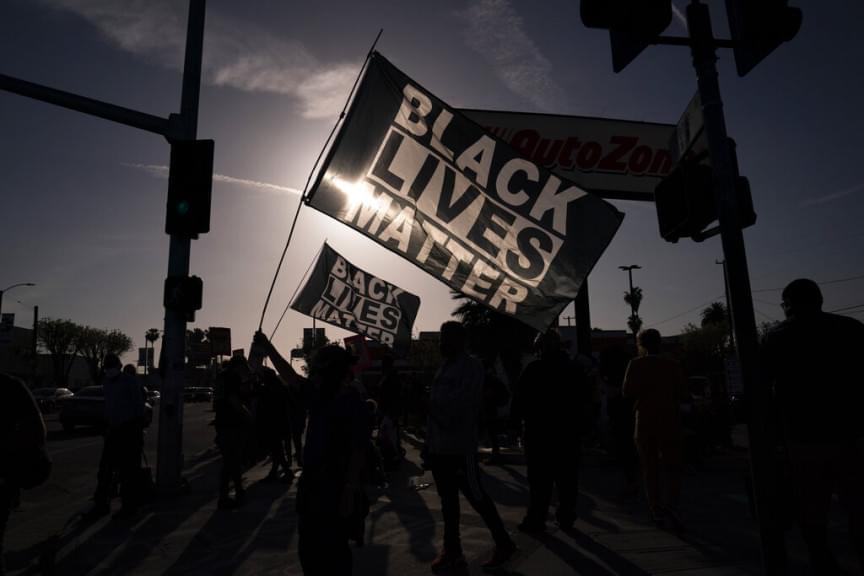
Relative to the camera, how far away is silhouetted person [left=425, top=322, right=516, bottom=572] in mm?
4477

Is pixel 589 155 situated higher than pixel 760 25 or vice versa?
pixel 589 155

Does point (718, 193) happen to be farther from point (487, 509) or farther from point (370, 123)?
point (370, 123)

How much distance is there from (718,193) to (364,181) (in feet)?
12.0

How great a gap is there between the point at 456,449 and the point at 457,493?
1.08 ft

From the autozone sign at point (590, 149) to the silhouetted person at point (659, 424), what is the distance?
11.4m

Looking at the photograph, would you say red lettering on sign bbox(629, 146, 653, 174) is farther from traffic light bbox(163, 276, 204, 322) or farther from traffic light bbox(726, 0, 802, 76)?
traffic light bbox(726, 0, 802, 76)

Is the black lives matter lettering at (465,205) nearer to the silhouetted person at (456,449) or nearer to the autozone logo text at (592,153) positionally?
the silhouetted person at (456,449)

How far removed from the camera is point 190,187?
8438mm

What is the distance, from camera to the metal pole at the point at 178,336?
8.00 meters

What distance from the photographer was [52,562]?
174 inches

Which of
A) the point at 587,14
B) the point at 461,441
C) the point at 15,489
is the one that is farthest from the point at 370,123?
the point at 15,489

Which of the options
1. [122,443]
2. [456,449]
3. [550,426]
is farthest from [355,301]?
[456,449]

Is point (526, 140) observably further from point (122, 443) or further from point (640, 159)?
point (122, 443)

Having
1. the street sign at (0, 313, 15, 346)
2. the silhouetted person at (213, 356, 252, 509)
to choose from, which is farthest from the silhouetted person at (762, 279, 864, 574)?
the street sign at (0, 313, 15, 346)
